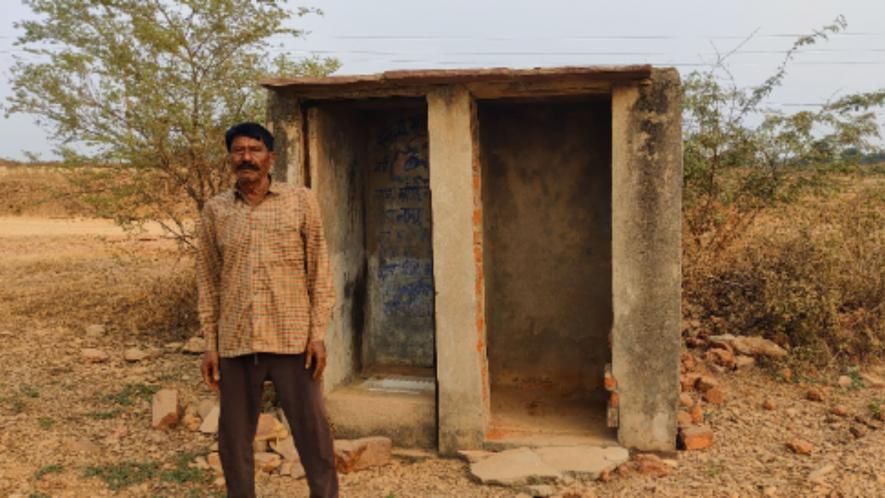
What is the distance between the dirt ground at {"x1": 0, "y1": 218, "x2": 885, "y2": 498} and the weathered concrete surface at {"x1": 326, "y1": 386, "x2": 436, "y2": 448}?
0.20m

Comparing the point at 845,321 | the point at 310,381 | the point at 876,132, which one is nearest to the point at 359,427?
the point at 310,381

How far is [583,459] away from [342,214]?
2448 millimetres

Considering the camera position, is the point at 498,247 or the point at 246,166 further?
the point at 498,247

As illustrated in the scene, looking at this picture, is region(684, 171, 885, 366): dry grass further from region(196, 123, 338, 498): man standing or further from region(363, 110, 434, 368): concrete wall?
region(196, 123, 338, 498): man standing

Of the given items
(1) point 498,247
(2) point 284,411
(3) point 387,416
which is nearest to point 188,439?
(3) point 387,416

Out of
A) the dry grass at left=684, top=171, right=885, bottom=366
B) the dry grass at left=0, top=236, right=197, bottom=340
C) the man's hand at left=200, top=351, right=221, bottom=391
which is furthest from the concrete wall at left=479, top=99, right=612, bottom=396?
the dry grass at left=0, top=236, right=197, bottom=340

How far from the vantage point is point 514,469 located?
4332 mm

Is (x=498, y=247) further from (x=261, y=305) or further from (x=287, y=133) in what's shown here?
(x=261, y=305)

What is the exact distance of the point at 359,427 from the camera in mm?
4938

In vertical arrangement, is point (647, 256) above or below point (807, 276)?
A: above

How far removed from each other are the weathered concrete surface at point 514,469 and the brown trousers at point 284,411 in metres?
1.18

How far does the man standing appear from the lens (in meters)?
3.25

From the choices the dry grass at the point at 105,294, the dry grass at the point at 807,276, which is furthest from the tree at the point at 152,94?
the dry grass at the point at 807,276

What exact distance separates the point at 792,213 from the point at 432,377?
4.15 m
